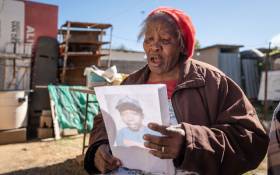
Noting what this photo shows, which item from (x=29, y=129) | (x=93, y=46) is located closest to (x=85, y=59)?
(x=93, y=46)

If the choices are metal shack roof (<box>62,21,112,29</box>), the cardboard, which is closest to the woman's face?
the cardboard

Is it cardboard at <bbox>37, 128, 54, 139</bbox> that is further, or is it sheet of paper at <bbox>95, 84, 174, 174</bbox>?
cardboard at <bbox>37, 128, 54, 139</bbox>

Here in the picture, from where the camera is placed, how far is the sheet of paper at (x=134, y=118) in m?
1.32

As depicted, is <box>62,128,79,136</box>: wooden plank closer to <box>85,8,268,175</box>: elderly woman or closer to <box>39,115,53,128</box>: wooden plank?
<box>39,115,53,128</box>: wooden plank

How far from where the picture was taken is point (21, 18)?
8656mm

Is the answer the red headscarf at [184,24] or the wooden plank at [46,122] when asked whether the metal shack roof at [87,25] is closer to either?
the wooden plank at [46,122]

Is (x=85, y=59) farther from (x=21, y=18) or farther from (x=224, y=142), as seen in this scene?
(x=224, y=142)

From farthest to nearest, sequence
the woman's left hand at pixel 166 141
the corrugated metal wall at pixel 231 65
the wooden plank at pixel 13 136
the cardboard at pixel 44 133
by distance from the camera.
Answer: the corrugated metal wall at pixel 231 65 → the cardboard at pixel 44 133 → the wooden plank at pixel 13 136 → the woman's left hand at pixel 166 141

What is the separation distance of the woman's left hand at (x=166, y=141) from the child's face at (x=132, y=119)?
0.30 ft

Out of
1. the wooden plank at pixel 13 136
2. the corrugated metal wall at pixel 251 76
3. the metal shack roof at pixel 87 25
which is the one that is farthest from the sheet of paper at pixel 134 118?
the corrugated metal wall at pixel 251 76

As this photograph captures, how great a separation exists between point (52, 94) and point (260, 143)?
270 inches

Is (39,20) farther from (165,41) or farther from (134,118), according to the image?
(134,118)

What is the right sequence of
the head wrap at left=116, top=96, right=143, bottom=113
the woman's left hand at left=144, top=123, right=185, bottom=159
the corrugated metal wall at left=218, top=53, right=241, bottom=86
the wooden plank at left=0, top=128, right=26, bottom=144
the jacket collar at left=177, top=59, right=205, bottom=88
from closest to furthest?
1. the woman's left hand at left=144, top=123, right=185, bottom=159
2. the head wrap at left=116, top=96, right=143, bottom=113
3. the jacket collar at left=177, top=59, right=205, bottom=88
4. the wooden plank at left=0, top=128, right=26, bottom=144
5. the corrugated metal wall at left=218, top=53, right=241, bottom=86

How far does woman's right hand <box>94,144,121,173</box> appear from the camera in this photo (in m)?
1.62
